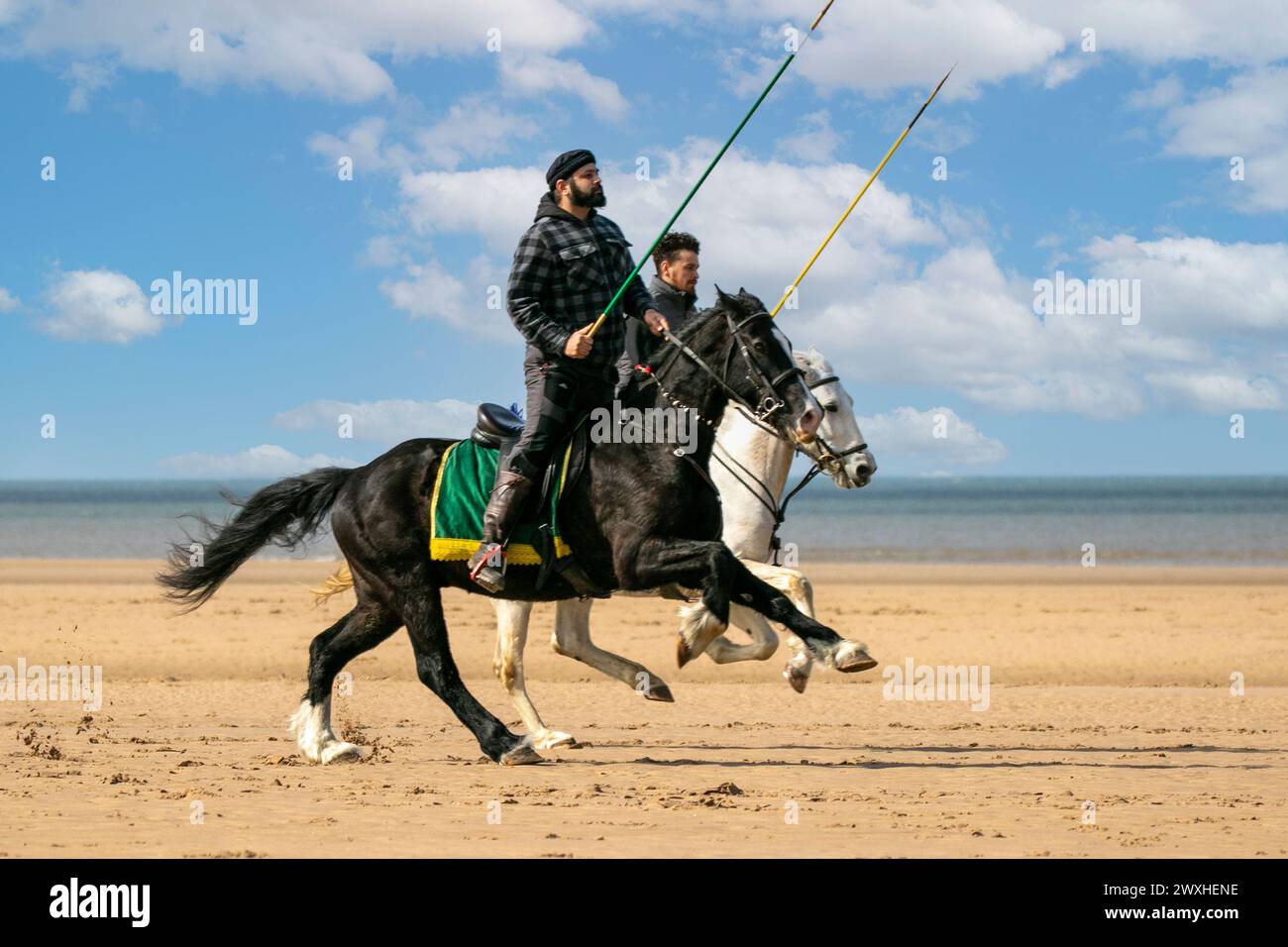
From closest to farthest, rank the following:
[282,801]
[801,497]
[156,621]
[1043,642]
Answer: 1. [282,801]
2. [1043,642]
3. [156,621]
4. [801,497]

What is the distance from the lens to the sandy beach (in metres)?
6.53

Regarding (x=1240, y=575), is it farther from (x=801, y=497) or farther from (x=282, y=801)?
(x=801, y=497)

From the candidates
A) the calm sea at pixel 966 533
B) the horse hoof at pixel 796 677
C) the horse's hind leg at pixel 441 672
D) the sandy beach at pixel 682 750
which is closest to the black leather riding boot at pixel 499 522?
the horse's hind leg at pixel 441 672

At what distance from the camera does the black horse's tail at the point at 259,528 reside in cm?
959

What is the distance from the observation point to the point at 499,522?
27.1ft

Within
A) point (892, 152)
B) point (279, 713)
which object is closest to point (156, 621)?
point (279, 713)

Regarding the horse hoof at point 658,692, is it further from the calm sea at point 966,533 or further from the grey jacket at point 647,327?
the calm sea at point 966,533

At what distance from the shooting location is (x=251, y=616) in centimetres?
2030

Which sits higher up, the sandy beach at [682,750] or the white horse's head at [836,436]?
the white horse's head at [836,436]

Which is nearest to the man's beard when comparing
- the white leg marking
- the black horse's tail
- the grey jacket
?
the grey jacket

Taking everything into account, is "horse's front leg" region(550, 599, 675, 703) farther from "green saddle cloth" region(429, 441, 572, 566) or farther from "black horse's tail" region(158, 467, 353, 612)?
"black horse's tail" region(158, 467, 353, 612)

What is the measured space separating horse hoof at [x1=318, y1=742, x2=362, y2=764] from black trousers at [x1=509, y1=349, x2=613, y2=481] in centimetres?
201

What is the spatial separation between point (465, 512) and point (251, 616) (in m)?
12.5

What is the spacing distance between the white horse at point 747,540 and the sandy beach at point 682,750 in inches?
19.9
